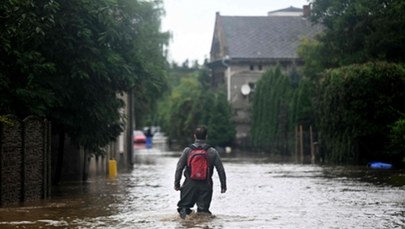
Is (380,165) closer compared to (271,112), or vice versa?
(380,165)

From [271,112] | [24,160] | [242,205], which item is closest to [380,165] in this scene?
[242,205]

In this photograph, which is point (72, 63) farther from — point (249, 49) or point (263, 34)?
point (263, 34)

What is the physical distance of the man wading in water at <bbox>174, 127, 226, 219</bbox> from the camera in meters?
17.4

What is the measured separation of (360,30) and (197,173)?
31.2 metres

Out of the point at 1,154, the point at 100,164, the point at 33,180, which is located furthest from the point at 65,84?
the point at 100,164

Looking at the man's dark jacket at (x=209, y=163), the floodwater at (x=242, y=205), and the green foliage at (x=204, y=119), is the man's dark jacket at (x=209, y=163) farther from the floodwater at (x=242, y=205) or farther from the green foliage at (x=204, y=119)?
the green foliage at (x=204, y=119)

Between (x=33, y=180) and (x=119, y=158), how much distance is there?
27.4 metres

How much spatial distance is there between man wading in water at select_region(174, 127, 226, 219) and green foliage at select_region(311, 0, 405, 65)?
25.3 meters

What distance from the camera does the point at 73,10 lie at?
2559 centimetres

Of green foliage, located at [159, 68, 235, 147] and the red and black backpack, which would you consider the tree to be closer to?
the red and black backpack

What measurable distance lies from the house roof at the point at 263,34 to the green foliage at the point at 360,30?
117 feet

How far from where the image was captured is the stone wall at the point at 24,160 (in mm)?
20188

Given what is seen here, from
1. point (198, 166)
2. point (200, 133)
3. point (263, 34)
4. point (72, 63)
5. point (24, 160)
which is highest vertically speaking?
point (263, 34)

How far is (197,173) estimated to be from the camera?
17.4m
